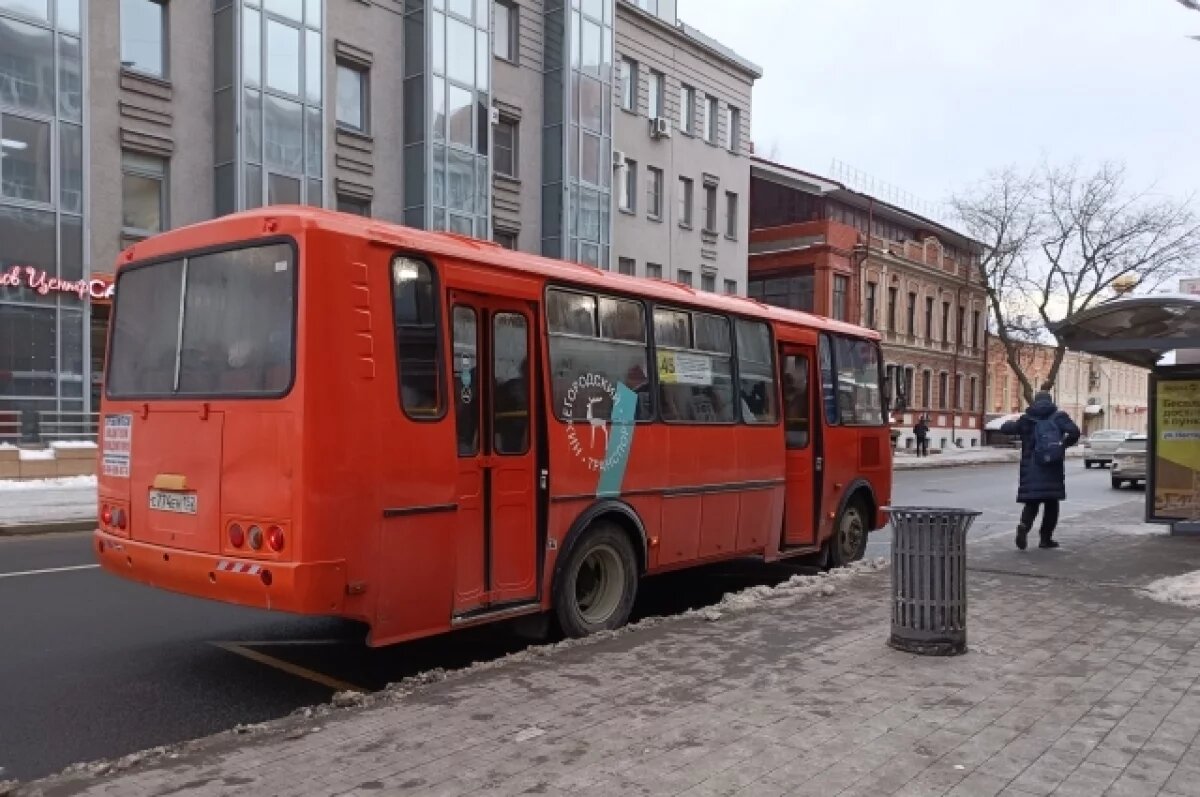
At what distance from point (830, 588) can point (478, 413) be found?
12.3 ft

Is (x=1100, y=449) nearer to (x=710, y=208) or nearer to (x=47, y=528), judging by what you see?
(x=710, y=208)

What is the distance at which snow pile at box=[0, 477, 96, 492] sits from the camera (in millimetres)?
17000

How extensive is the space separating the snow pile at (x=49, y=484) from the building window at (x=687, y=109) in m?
24.6

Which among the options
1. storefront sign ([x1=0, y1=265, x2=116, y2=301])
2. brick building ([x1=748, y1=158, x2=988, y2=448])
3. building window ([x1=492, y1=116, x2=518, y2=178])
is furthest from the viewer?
brick building ([x1=748, y1=158, x2=988, y2=448])

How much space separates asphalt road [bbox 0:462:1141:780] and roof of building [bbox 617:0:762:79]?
27.2 m

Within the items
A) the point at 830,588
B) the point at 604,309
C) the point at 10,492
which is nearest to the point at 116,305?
the point at 604,309

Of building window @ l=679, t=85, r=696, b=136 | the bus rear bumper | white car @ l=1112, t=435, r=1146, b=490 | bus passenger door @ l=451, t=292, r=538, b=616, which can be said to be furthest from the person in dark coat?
building window @ l=679, t=85, r=696, b=136

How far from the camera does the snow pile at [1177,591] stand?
27.0 ft

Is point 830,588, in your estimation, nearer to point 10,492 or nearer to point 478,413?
point 478,413

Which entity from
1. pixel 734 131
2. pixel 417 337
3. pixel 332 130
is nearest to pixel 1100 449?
pixel 734 131

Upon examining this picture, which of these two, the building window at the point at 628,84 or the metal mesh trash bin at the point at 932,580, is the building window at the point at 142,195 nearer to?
the building window at the point at 628,84

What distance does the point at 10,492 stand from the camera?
1641cm

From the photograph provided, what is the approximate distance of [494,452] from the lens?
630 centimetres

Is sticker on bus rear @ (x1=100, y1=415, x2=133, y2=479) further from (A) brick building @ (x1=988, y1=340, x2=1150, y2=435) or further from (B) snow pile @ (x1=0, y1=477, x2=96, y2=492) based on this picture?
(A) brick building @ (x1=988, y1=340, x2=1150, y2=435)
